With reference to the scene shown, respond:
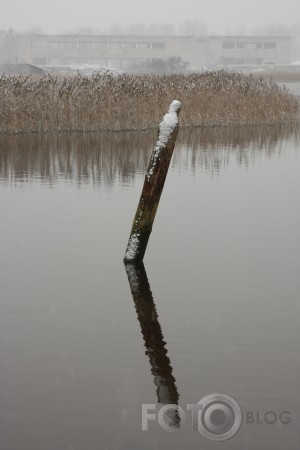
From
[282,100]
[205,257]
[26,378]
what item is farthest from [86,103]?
[26,378]

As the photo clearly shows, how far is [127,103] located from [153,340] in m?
21.4

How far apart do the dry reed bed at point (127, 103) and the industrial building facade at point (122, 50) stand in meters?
116

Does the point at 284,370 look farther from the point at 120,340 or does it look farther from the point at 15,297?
the point at 15,297

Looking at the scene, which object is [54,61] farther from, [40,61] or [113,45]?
[113,45]

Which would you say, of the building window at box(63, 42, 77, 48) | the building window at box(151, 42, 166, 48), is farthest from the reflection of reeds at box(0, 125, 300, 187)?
the building window at box(151, 42, 166, 48)

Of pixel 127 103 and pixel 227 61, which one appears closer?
pixel 127 103

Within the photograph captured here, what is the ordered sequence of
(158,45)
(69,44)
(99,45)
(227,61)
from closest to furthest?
(69,44)
(99,45)
(158,45)
(227,61)

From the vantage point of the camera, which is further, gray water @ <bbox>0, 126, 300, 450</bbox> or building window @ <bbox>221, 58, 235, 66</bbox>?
building window @ <bbox>221, 58, 235, 66</bbox>

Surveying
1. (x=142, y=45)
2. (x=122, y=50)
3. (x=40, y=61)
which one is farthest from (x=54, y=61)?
(x=142, y=45)

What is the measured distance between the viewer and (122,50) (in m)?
151

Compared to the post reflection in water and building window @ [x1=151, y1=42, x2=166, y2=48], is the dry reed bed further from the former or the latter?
building window @ [x1=151, y1=42, x2=166, y2=48]

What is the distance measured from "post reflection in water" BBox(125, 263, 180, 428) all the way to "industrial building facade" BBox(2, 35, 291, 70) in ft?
455

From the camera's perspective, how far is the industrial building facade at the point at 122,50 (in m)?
149

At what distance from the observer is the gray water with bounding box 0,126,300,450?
5727 mm
